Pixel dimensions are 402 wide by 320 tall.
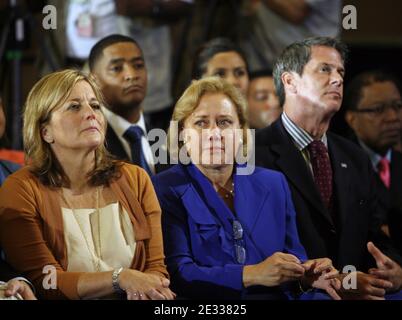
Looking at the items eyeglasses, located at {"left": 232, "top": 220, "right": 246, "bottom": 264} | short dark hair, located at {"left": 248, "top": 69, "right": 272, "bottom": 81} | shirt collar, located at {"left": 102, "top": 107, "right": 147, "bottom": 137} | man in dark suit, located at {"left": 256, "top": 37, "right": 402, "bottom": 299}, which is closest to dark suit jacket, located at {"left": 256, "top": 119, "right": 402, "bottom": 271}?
man in dark suit, located at {"left": 256, "top": 37, "right": 402, "bottom": 299}

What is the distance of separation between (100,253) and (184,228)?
0.24 m

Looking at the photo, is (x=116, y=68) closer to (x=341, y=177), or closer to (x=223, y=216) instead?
(x=223, y=216)

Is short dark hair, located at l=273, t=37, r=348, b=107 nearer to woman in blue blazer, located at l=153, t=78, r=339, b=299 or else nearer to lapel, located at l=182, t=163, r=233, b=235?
woman in blue blazer, located at l=153, t=78, r=339, b=299

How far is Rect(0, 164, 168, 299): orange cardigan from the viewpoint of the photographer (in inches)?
83.0

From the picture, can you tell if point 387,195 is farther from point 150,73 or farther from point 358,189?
point 150,73

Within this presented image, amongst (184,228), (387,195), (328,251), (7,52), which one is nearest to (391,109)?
(387,195)

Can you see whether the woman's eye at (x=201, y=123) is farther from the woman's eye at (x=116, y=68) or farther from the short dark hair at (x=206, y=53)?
the short dark hair at (x=206, y=53)

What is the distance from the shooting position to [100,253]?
215 cm

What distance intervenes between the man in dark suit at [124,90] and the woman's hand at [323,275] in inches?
23.4

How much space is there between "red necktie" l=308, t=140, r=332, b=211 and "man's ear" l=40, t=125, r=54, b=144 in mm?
765

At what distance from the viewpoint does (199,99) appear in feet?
7.54

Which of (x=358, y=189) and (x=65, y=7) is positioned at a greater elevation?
(x=65, y=7)

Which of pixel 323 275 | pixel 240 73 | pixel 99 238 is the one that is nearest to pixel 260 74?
pixel 240 73

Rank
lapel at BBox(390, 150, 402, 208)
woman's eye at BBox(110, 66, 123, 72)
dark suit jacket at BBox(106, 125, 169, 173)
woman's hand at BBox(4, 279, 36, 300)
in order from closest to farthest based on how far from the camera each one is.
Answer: woman's hand at BBox(4, 279, 36, 300) < dark suit jacket at BBox(106, 125, 169, 173) < woman's eye at BBox(110, 66, 123, 72) < lapel at BBox(390, 150, 402, 208)
